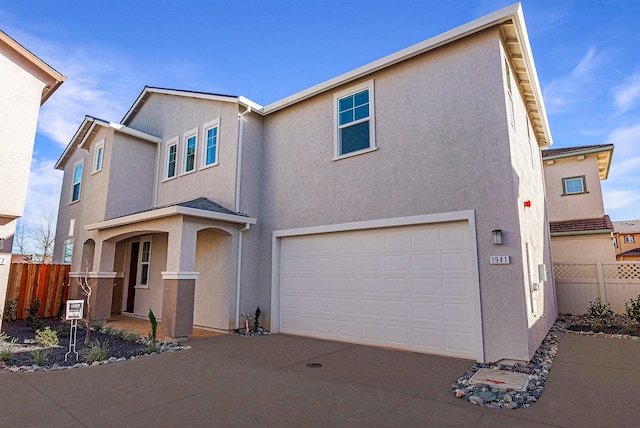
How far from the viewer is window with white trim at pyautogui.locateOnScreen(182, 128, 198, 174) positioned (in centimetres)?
1152

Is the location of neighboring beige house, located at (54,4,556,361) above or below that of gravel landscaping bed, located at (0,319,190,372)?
above

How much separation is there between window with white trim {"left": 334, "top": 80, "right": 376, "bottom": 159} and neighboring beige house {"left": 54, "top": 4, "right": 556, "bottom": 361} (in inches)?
1.3

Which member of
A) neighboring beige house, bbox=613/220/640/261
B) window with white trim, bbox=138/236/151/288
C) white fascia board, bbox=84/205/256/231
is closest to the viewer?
white fascia board, bbox=84/205/256/231

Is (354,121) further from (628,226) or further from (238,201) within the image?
(628,226)

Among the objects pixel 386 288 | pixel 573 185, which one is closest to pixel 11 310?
pixel 386 288

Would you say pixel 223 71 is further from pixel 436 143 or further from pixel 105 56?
pixel 436 143

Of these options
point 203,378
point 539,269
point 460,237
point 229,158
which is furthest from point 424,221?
point 229,158

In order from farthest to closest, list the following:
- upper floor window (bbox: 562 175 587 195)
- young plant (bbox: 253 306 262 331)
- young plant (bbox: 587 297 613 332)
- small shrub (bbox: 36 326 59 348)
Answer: upper floor window (bbox: 562 175 587 195) → young plant (bbox: 587 297 613 332) → young plant (bbox: 253 306 262 331) → small shrub (bbox: 36 326 59 348)

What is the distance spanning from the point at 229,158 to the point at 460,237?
257 inches

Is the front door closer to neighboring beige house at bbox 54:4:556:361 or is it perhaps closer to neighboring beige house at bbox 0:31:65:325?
neighboring beige house at bbox 54:4:556:361

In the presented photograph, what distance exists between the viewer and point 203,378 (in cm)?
538

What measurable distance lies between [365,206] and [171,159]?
7.82 meters

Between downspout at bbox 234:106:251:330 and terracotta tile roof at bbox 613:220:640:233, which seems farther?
terracotta tile roof at bbox 613:220:640:233

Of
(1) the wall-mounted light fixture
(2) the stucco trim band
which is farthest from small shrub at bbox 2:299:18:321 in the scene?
(1) the wall-mounted light fixture
